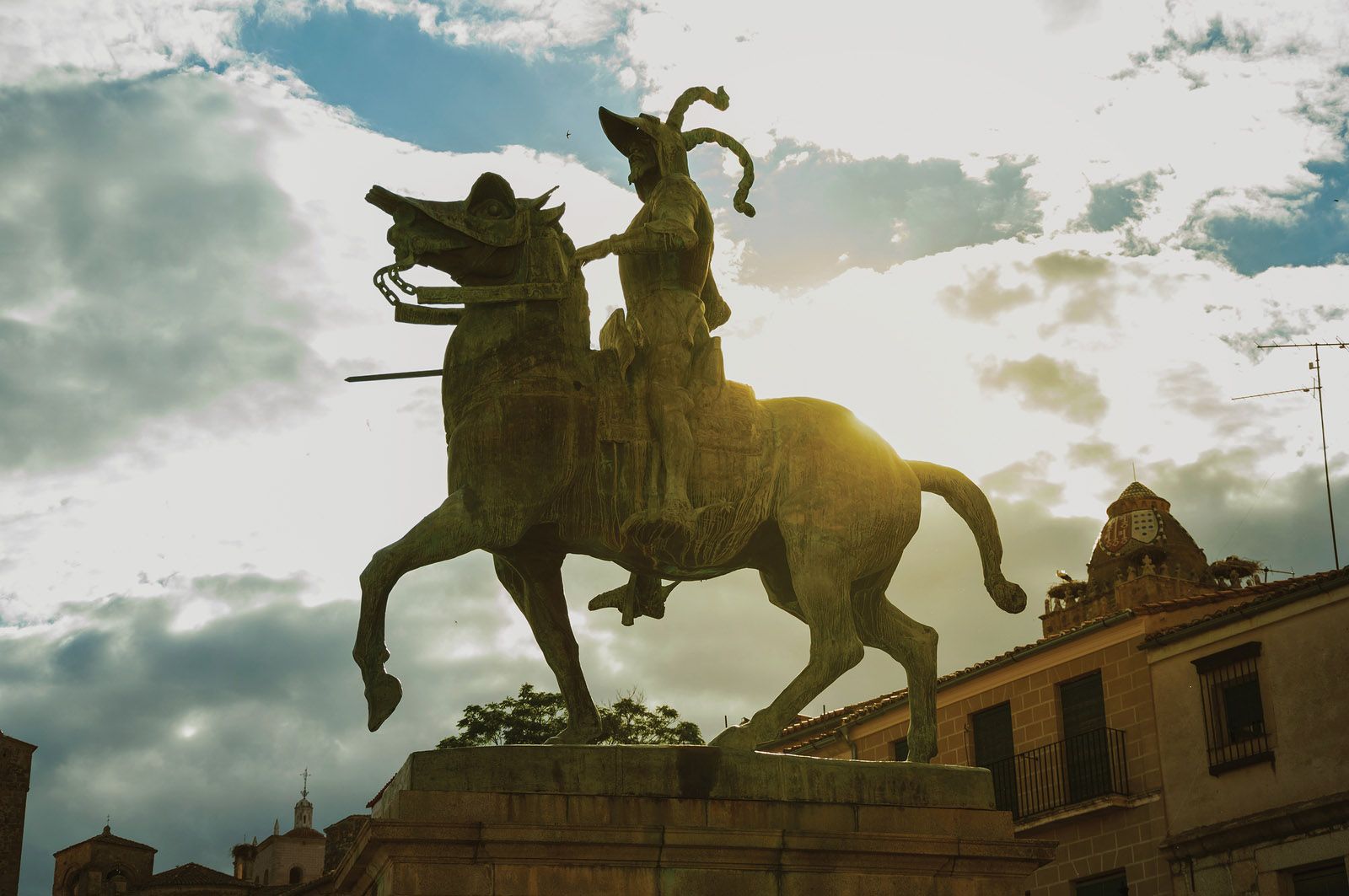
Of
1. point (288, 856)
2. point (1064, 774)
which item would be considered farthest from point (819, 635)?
point (288, 856)

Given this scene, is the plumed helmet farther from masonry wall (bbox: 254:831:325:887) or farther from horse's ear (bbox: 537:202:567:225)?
masonry wall (bbox: 254:831:325:887)

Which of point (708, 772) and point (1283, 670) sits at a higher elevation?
point (1283, 670)

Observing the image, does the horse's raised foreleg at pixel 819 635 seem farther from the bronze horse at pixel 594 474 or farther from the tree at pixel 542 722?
the tree at pixel 542 722

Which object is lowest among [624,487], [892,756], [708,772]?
[708,772]

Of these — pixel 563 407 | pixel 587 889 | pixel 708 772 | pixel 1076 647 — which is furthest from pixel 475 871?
pixel 1076 647

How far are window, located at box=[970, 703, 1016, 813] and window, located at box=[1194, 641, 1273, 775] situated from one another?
4.05 metres

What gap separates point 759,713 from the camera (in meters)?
9.73

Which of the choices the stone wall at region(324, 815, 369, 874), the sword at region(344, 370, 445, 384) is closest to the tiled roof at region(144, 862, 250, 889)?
the stone wall at region(324, 815, 369, 874)

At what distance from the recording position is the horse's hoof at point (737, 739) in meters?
→ 9.42

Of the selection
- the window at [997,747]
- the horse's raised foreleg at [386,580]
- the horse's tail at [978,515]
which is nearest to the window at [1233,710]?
the window at [997,747]

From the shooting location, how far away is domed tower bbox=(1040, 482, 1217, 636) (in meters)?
40.7

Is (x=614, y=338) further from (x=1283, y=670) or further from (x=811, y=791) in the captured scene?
(x=1283, y=670)

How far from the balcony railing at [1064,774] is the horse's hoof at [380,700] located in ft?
69.0

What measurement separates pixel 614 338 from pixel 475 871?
327cm
